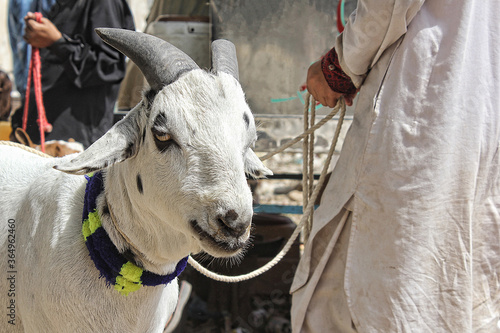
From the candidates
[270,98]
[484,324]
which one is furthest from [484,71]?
[270,98]

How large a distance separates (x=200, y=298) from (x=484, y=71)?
3.39 m

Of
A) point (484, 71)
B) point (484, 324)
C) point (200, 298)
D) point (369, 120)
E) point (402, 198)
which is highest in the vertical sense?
point (484, 71)

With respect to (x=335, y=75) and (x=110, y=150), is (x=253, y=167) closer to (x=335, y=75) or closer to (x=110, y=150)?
(x=110, y=150)

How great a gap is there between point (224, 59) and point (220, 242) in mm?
875

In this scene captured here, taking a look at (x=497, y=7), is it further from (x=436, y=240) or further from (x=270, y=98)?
(x=270, y=98)

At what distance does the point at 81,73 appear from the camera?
387 cm

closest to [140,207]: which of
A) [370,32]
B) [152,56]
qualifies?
[152,56]

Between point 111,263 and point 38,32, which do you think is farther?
point 38,32

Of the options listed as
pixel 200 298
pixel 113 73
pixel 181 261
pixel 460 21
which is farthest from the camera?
pixel 200 298

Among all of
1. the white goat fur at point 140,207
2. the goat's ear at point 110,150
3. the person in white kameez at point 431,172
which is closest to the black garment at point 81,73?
the white goat fur at point 140,207

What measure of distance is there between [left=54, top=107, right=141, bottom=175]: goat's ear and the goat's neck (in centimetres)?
19

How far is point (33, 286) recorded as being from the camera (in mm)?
2191

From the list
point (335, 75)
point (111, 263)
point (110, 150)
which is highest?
point (335, 75)

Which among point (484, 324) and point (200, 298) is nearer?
point (484, 324)
